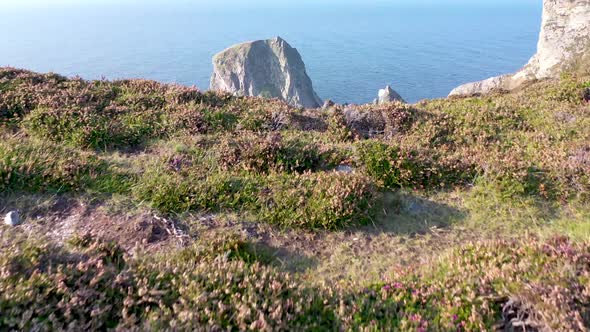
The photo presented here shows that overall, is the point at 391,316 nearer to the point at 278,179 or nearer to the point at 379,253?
the point at 379,253

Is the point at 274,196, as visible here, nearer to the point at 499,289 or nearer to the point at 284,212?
the point at 284,212

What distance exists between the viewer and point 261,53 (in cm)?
14338

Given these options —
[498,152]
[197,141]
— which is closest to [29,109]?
[197,141]

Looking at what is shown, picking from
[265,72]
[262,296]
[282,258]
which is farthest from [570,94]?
[265,72]

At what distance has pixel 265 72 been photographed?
476ft

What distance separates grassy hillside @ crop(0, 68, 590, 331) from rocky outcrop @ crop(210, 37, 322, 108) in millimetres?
119609

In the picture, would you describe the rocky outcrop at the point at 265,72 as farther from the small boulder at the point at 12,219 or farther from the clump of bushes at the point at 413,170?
the small boulder at the point at 12,219

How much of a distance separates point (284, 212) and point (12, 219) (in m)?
4.74

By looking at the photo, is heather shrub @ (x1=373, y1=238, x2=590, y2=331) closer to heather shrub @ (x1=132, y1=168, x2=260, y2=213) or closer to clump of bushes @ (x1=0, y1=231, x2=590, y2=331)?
clump of bushes @ (x1=0, y1=231, x2=590, y2=331)

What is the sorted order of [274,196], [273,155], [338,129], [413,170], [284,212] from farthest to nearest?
1. [338,129]
2. [273,155]
3. [413,170]
4. [274,196]
5. [284,212]

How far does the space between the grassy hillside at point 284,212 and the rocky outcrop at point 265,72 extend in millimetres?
119609

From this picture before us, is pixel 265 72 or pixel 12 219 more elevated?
pixel 12 219

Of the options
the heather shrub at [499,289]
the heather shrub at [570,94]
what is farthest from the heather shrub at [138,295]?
the heather shrub at [570,94]

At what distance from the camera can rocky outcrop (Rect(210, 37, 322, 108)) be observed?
444 feet
